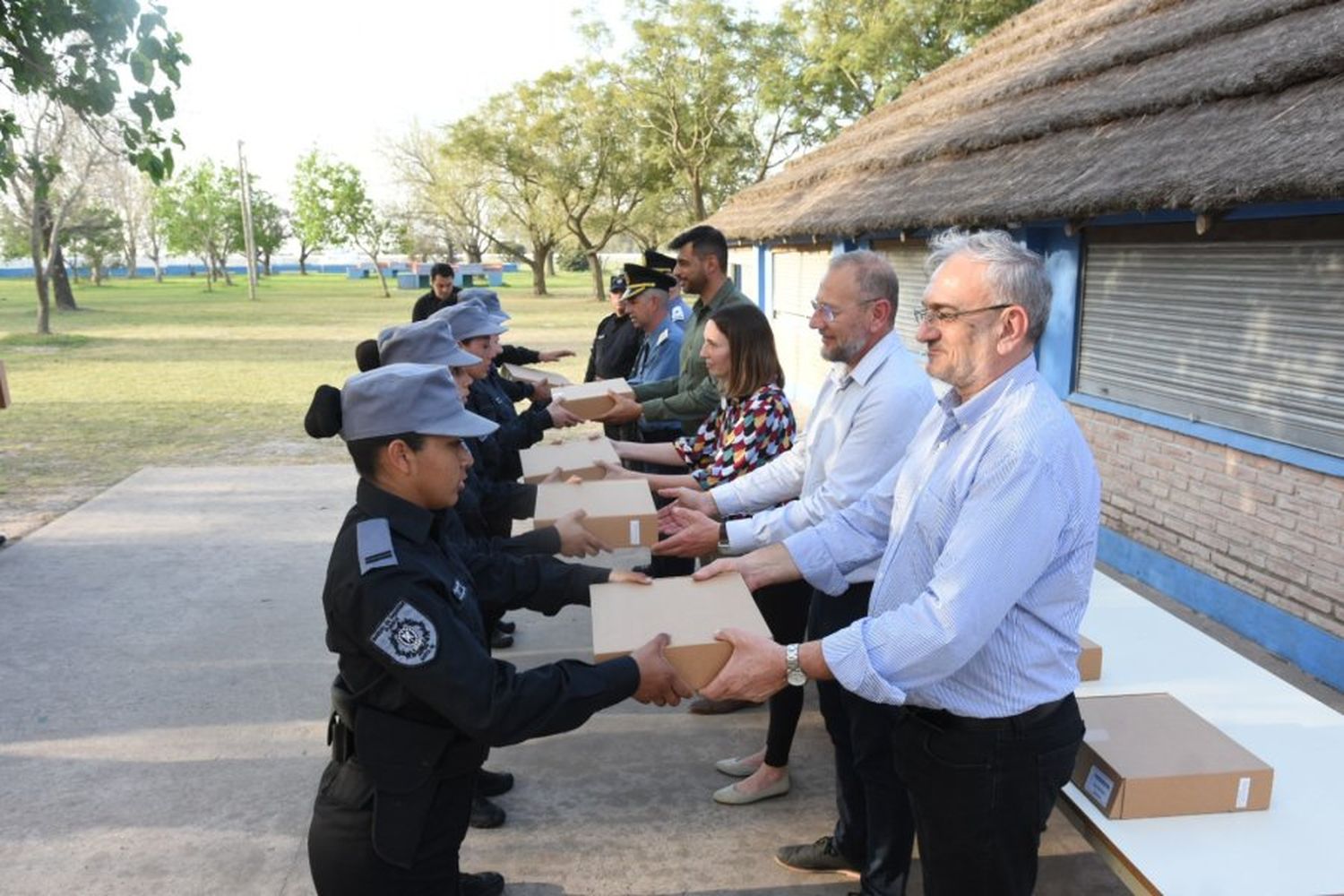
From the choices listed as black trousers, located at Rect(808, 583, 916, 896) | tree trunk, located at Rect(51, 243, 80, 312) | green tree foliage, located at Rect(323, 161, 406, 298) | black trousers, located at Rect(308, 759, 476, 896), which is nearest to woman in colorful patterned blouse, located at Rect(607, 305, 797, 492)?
black trousers, located at Rect(808, 583, 916, 896)

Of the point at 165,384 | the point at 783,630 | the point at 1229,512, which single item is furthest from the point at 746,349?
the point at 165,384

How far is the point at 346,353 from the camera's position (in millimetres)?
22375

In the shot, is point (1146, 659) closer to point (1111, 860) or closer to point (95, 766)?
point (1111, 860)

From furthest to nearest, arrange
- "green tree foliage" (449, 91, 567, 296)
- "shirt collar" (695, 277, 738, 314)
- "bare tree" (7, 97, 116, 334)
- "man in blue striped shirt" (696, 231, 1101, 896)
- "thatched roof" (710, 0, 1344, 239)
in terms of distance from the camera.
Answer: "green tree foliage" (449, 91, 567, 296)
"bare tree" (7, 97, 116, 334)
"shirt collar" (695, 277, 738, 314)
"thatched roof" (710, 0, 1344, 239)
"man in blue striped shirt" (696, 231, 1101, 896)

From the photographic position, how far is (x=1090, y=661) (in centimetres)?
298

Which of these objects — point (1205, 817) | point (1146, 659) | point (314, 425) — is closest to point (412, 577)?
point (314, 425)

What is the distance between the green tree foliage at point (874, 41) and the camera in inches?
934

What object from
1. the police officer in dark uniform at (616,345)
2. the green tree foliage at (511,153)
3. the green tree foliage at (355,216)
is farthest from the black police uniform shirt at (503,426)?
the green tree foliage at (355,216)

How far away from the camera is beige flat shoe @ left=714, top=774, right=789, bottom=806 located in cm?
374

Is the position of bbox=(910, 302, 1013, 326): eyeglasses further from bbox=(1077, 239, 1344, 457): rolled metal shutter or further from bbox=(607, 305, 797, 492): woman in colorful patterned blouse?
bbox=(1077, 239, 1344, 457): rolled metal shutter

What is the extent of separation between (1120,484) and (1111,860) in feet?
16.0

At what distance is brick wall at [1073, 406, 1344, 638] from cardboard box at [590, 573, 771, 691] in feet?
12.2

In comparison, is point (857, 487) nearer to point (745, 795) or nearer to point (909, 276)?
point (745, 795)

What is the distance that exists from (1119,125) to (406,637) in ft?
21.6
